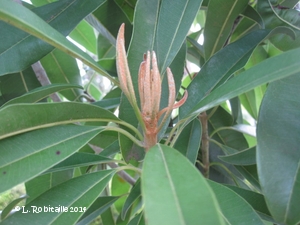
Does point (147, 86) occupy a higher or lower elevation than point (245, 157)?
higher

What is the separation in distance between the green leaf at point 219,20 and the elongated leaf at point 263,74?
357mm

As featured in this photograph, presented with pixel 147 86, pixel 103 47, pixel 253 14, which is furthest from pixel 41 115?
pixel 103 47

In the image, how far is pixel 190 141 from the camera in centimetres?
71

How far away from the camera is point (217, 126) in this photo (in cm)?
93

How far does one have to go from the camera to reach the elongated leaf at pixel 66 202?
49 centimetres

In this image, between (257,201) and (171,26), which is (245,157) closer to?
(257,201)

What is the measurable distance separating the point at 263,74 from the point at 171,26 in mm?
304

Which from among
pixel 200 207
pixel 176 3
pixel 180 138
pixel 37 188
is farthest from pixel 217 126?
pixel 200 207

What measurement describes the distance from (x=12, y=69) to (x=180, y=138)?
0.39 m

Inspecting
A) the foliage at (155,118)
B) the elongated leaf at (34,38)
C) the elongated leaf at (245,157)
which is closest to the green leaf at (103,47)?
the foliage at (155,118)

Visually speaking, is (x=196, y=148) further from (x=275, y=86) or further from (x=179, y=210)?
(x=179, y=210)

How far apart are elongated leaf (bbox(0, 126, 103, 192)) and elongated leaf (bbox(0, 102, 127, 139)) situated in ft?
0.05

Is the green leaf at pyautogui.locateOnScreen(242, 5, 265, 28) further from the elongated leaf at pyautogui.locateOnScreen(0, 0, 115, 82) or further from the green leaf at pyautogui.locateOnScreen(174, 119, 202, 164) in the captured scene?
the elongated leaf at pyautogui.locateOnScreen(0, 0, 115, 82)

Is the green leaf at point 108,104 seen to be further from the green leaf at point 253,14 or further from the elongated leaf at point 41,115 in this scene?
the green leaf at point 253,14
